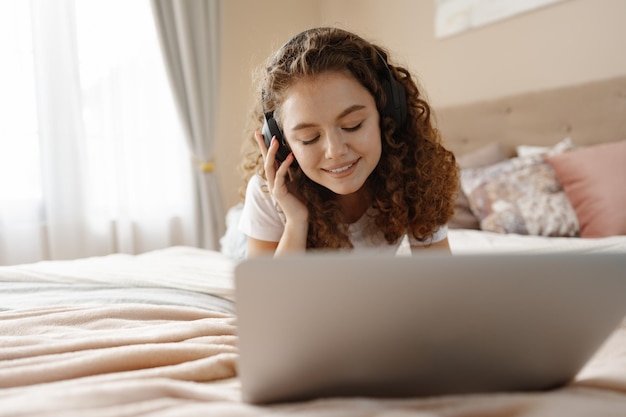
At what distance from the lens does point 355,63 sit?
3.43 feet

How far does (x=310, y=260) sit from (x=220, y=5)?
113 inches

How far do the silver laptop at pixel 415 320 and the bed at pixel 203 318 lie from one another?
3 centimetres

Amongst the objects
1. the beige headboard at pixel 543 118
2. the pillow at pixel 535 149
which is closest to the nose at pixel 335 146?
the beige headboard at pixel 543 118

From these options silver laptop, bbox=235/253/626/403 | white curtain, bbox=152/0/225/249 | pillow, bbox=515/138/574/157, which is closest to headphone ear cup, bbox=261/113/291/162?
silver laptop, bbox=235/253/626/403

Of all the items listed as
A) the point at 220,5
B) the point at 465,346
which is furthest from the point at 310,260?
the point at 220,5

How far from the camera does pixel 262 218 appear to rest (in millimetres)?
1244

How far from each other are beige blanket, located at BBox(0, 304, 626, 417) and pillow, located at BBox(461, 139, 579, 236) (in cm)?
101

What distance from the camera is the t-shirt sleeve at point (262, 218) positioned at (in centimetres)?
123

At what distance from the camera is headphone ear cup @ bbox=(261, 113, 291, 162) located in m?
1.12

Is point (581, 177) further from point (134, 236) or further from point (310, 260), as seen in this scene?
point (134, 236)

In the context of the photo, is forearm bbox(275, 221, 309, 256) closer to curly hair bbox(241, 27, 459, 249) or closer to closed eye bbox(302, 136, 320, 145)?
curly hair bbox(241, 27, 459, 249)

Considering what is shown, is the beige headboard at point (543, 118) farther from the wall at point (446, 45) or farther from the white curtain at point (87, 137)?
the white curtain at point (87, 137)

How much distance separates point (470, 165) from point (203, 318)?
1588 millimetres

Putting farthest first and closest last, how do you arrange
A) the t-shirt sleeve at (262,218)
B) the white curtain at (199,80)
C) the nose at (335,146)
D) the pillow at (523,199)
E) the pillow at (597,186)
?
the white curtain at (199,80) → the pillow at (523,199) → the pillow at (597,186) → the t-shirt sleeve at (262,218) → the nose at (335,146)
